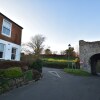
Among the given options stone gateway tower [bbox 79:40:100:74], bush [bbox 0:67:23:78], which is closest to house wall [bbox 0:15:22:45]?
bush [bbox 0:67:23:78]

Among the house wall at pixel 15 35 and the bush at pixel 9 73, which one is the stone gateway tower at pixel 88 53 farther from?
the bush at pixel 9 73

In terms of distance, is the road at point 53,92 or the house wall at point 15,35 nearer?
the road at point 53,92

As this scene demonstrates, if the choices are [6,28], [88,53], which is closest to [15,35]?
[6,28]

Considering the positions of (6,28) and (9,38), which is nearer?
(6,28)

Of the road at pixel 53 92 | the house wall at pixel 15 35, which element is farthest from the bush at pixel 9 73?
the house wall at pixel 15 35

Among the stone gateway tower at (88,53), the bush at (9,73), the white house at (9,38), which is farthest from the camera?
the stone gateway tower at (88,53)

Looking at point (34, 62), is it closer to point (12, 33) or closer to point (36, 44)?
point (12, 33)

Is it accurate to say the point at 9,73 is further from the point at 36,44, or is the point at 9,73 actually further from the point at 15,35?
the point at 36,44

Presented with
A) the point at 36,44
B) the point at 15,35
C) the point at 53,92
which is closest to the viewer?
the point at 53,92

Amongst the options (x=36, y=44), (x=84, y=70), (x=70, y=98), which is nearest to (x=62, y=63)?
(x=84, y=70)

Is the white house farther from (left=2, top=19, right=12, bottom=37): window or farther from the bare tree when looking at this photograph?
the bare tree

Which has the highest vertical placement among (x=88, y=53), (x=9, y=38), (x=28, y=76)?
(x=9, y=38)

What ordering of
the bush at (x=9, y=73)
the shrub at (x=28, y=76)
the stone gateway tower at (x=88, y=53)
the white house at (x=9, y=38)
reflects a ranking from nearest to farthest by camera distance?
the bush at (x=9, y=73)
the shrub at (x=28, y=76)
the white house at (x=9, y=38)
the stone gateway tower at (x=88, y=53)

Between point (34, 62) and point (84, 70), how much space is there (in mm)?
12748
